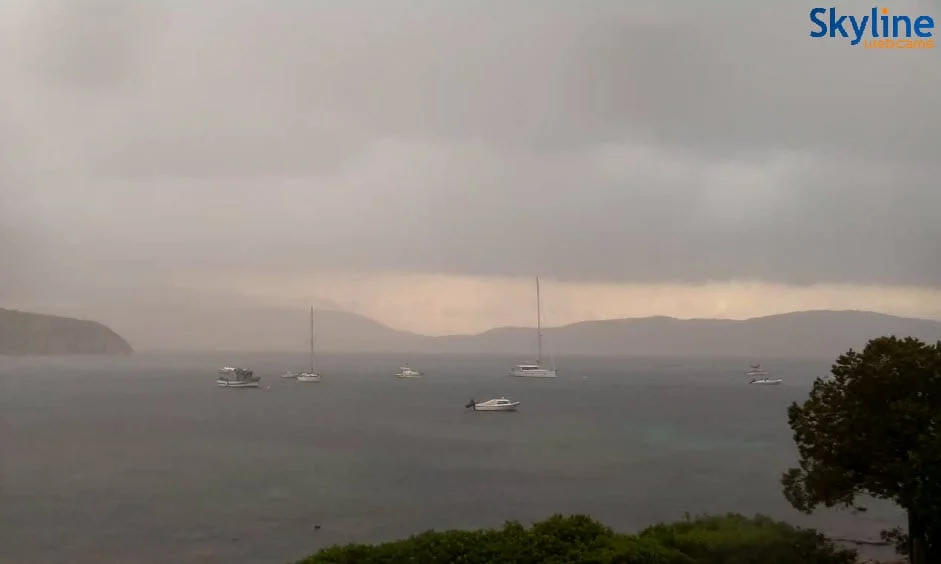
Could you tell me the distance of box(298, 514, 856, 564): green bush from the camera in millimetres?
13180

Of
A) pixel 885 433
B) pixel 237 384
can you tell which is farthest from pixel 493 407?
pixel 885 433

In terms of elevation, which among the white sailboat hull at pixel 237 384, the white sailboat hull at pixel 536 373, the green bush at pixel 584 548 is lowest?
the white sailboat hull at pixel 536 373

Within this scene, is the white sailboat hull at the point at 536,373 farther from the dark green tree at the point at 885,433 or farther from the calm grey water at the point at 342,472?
the dark green tree at the point at 885,433

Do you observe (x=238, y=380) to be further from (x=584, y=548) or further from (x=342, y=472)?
(x=584, y=548)

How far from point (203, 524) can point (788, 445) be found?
1809 inches

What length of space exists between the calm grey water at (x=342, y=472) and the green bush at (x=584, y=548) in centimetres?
1415

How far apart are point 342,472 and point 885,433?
3486 centimetres

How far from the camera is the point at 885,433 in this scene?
45.8ft

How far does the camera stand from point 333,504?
115ft

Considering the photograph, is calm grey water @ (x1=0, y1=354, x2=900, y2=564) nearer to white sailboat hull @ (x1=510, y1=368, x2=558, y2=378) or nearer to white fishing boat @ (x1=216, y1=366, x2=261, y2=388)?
white fishing boat @ (x1=216, y1=366, x2=261, y2=388)

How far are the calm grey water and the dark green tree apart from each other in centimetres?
1638

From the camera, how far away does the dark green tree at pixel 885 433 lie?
13.4 metres

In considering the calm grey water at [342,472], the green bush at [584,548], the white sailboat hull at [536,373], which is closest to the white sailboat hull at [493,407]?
the calm grey water at [342,472]

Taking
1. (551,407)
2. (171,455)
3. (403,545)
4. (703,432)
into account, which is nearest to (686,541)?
(403,545)
